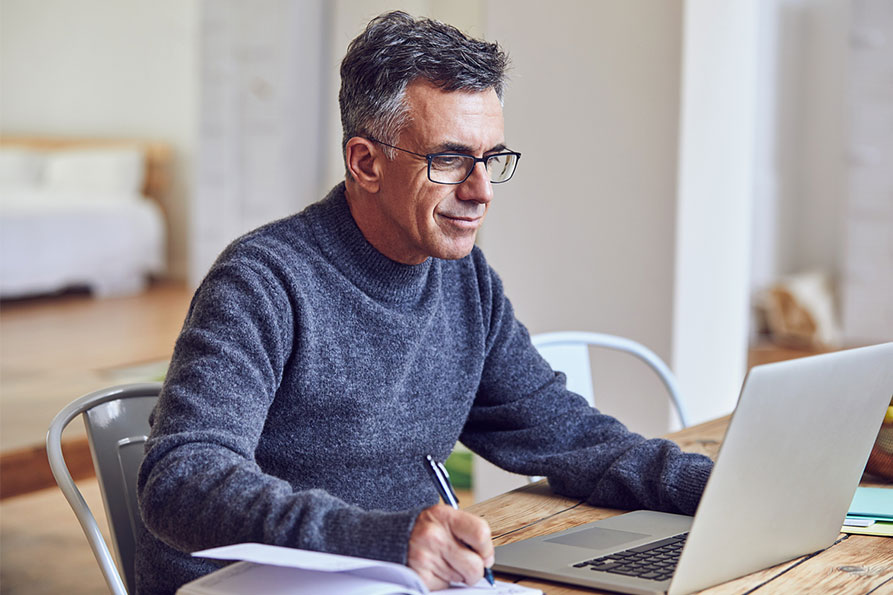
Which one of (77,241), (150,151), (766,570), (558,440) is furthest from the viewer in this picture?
(150,151)

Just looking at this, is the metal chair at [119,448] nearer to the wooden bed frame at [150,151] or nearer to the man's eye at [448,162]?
the man's eye at [448,162]

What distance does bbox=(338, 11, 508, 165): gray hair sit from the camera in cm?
120

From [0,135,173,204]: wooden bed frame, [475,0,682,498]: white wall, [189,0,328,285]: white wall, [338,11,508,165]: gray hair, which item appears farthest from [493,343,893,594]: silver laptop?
[0,135,173,204]: wooden bed frame

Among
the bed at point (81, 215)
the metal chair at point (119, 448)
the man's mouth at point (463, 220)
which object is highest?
the man's mouth at point (463, 220)

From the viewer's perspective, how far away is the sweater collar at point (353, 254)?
4.25 feet

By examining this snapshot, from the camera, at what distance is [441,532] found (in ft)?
2.82

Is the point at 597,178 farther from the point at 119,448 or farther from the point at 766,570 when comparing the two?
the point at 766,570

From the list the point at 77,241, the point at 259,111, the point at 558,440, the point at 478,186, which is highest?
the point at 478,186

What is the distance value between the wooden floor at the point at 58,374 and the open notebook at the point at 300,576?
2.02 meters

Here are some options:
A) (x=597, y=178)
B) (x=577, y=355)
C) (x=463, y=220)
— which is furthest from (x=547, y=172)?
(x=463, y=220)

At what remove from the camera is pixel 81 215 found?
715 centimetres

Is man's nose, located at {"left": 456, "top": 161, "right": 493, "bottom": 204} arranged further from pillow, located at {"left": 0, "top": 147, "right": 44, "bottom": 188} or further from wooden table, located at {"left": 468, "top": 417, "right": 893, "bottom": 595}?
pillow, located at {"left": 0, "top": 147, "right": 44, "bottom": 188}

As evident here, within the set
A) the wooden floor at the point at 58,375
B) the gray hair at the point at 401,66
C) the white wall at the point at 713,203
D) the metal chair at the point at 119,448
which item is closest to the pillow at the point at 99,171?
the wooden floor at the point at 58,375

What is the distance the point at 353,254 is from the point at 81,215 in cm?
629
